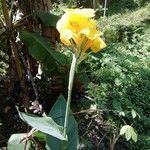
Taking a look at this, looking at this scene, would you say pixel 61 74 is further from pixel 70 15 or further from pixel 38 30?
pixel 70 15

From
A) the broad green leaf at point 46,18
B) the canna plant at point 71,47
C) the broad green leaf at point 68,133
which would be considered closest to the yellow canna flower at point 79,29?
the canna plant at point 71,47

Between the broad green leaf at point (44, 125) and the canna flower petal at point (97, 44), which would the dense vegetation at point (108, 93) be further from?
the canna flower petal at point (97, 44)

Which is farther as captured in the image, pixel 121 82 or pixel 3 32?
pixel 121 82

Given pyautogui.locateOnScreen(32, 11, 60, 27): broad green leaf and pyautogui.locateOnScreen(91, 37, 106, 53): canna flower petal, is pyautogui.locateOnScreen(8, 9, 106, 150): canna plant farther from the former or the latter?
pyautogui.locateOnScreen(32, 11, 60, 27): broad green leaf

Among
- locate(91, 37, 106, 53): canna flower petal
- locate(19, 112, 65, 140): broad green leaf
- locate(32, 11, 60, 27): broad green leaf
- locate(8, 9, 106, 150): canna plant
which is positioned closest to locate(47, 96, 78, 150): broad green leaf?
locate(8, 9, 106, 150): canna plant

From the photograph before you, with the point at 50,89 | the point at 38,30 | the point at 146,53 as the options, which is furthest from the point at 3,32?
the point at 146,53
